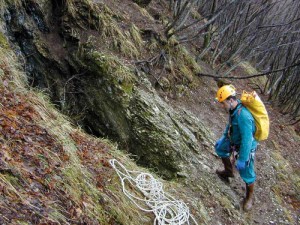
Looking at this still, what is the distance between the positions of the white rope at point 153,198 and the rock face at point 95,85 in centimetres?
108

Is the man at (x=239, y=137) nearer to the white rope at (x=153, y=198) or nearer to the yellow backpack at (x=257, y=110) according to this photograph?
→ the yellow backpack at (x=257, y=110)

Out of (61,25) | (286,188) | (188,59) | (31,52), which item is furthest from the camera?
(188,59)

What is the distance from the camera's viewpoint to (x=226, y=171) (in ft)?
18.4

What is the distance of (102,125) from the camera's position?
5.84 meters

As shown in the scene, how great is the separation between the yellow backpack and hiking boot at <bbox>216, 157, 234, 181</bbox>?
3.18 feet

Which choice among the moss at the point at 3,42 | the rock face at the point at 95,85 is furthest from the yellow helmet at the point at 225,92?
the moss at the point at 3,42

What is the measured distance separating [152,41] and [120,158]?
11.4ft

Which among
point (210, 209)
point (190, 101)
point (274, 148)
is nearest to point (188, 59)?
point (190, 101)

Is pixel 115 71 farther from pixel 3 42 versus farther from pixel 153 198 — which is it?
pixel 153 198

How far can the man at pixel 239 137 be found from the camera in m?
4.63

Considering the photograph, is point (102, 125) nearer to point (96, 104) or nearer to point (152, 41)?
point (96, 104)

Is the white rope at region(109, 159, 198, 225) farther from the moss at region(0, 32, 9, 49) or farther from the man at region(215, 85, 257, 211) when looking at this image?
the moss at region(0, 32, 9, 49)

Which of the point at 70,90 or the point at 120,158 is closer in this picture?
the point at 120,158

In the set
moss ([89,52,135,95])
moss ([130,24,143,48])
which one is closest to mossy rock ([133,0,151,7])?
moss ([130,24,143,48])
